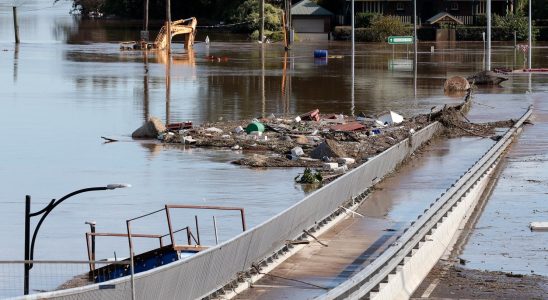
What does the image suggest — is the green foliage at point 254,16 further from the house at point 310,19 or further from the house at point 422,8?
the house at point 422,8

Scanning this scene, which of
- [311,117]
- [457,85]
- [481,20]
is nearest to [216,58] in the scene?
[457,85]

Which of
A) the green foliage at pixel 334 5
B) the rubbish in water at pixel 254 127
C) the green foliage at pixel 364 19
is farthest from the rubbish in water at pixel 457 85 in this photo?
the green foliage at pixel 334 5

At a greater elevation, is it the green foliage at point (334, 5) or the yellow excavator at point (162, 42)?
the green foliage at point (334, 5)

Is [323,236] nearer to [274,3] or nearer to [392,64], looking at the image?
[392,64]

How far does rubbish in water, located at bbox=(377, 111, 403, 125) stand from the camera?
43094mm

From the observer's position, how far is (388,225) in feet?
87.3

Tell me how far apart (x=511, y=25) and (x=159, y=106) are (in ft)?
234

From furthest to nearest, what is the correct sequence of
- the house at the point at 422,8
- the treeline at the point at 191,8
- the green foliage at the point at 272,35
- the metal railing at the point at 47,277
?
the treeline at the point at 191,8
the house at the point at 422,8
the green foliage at the point at 272,35
the metal railing at the point at 47,277

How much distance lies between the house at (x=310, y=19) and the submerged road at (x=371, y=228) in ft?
264

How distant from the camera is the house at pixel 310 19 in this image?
11991 cm

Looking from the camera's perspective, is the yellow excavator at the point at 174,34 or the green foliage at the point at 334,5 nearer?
the yellow excavator at the point at 174,34

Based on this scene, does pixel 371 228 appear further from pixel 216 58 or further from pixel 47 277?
pixel 216 58

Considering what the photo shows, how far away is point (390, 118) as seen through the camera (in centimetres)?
4347

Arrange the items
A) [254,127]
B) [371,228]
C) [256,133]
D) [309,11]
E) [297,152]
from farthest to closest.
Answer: [309,11] < [254,127] < [256,133] < [297,152] < [371,228]
